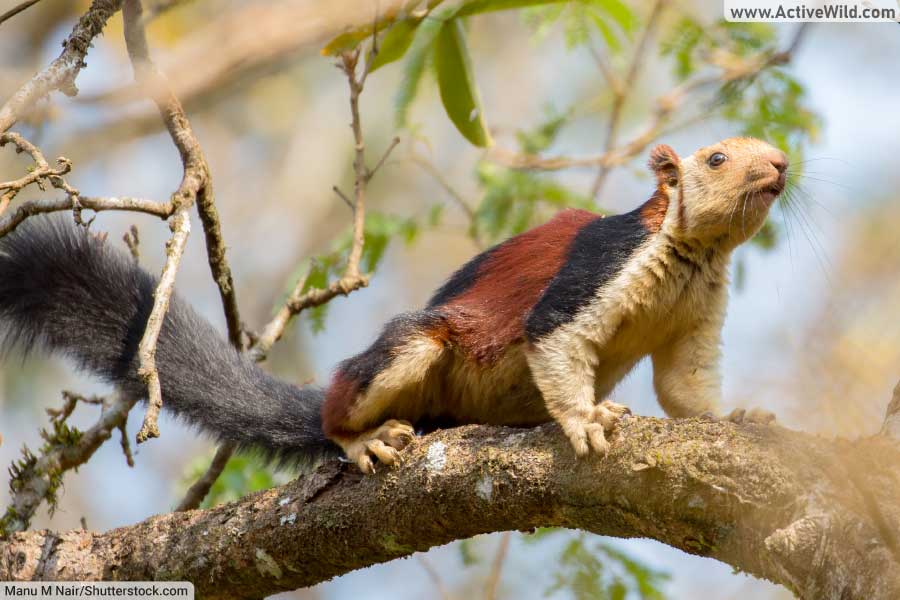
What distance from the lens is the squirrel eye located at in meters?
4.34

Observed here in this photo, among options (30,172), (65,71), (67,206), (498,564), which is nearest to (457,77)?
(65,71)

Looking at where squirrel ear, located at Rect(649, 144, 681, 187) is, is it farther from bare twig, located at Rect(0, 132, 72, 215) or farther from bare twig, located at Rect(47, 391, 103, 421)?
bare twig, located at Rect(47, 391, 103, 421)

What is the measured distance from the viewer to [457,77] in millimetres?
4945

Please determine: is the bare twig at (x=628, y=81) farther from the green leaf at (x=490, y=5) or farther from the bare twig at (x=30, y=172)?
the bare twig at (x=30, y=172)

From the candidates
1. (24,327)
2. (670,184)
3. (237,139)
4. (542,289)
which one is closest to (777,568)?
(542,289)

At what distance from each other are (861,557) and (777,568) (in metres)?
0.26

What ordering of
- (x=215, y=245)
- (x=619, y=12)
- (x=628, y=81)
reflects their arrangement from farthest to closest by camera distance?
(x=628, y=81) → (x=619, y=12) → (x=215, y=245)

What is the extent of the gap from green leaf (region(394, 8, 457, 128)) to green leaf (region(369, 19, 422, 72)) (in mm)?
274

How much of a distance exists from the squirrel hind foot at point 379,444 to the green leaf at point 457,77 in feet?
5.47

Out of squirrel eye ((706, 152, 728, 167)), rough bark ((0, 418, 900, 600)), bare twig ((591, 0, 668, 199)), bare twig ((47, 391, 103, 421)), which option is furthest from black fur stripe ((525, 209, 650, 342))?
bare twig ((591, 0, 668, 199))

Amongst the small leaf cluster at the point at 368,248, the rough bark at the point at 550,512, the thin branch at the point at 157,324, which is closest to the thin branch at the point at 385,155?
the small leaf cluster at the point at 368,248

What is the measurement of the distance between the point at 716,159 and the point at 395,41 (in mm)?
1652

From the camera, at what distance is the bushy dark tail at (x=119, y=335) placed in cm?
475

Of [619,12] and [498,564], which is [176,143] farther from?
[498,564]
